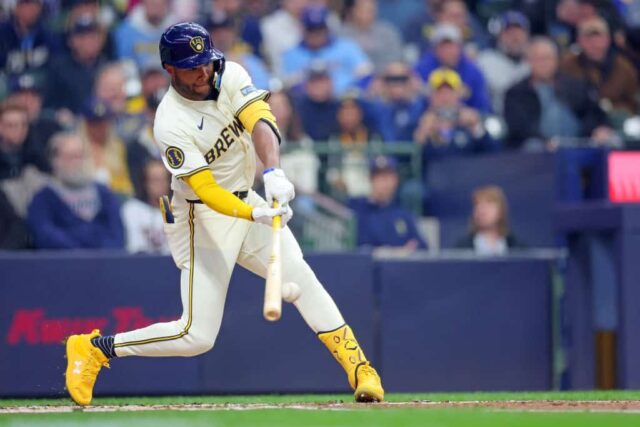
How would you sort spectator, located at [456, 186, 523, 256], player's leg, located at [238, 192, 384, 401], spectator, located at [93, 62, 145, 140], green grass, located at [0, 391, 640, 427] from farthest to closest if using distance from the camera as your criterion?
spectator, located at [93, 62, 145, 140]
spectator, located at [456, 186, 523, 256]
player's leg, located at [238, 192, 384, 401]
green grass, located at [0, 391, 640, 427]

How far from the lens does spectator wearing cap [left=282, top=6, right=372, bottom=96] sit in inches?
442

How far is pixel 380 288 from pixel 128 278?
1872 millimetres

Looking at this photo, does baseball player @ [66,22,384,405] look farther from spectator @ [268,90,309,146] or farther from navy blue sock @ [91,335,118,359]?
spectator @ [268,90,309,146]

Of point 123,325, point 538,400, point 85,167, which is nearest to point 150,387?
point 123,325

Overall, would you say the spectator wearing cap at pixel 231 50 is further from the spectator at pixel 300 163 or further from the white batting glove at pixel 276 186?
the white batting glove at pixel 276 186

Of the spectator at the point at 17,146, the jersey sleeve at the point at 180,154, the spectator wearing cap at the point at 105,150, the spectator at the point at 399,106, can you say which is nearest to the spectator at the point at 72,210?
the spectator at the point at 17,146

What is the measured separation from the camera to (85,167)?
381 inches

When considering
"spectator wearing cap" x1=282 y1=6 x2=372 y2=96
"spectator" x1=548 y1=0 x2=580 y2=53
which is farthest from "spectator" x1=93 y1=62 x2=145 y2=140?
"spectator" x1=548 y1=0 x2=580 y2=53

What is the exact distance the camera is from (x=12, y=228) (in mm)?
9391

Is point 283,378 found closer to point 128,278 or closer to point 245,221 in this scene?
point 128,278

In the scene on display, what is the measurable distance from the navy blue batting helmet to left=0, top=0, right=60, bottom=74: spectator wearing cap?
5.39m

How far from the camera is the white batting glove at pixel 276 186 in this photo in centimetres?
534

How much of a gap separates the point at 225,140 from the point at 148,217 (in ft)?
13.4

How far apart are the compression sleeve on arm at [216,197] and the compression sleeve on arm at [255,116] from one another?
32 cm
